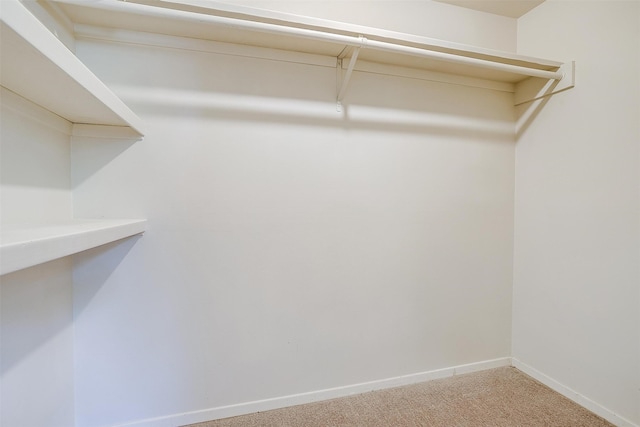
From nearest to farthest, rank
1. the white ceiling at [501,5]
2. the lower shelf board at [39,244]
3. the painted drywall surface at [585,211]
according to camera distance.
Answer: the lower shelf board at [39,244] < the painted drywall surface at [585,211] < the white ceiling at [501,5]

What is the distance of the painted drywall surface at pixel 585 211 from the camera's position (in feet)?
4.52

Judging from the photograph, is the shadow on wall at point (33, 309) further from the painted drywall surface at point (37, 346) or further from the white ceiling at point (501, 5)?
the white ceiling at point (501, 5)

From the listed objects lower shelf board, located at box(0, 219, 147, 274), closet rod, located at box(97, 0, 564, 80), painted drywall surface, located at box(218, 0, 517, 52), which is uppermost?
painted drywall surface, located at box(218, 0, 517, 52)

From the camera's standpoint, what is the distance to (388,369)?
5.68 ft

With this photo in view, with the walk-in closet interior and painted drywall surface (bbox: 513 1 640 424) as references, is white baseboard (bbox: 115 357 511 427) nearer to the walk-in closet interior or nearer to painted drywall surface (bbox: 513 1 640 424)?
the walk-in closet interior

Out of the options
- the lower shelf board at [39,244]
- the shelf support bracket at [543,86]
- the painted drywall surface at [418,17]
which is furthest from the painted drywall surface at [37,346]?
the shelf support bracket at [543,86]

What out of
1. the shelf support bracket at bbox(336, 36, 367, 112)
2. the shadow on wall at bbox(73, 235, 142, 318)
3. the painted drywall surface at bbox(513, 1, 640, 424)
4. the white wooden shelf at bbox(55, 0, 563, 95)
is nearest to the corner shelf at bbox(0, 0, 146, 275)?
the shadow on wall at bbox(73, 235, 142, 318)

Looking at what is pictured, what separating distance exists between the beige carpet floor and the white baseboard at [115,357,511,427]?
3cm

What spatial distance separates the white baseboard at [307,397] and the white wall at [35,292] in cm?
46

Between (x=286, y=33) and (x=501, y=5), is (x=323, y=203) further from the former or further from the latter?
(x=501, y=5)

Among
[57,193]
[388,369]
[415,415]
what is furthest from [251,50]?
[415,415]

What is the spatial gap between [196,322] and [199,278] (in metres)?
0.24

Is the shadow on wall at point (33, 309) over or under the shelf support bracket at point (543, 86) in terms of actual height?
under

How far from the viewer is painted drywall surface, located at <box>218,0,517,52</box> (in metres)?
1.53
